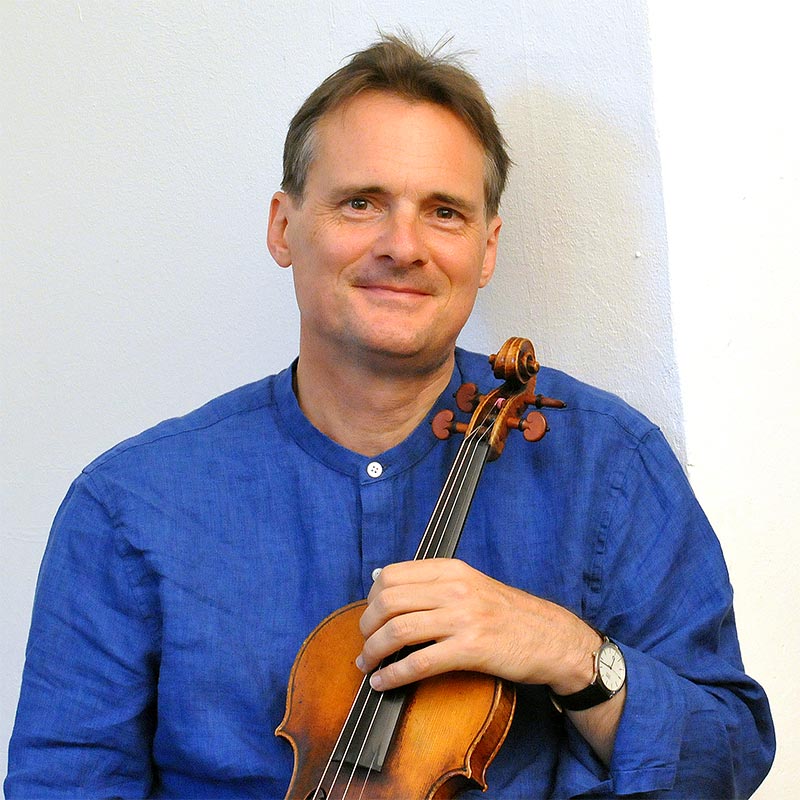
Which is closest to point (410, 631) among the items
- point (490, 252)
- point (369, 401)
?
point (369, 401)

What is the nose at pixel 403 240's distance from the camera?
57.2 inches

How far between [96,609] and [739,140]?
3.40 ft

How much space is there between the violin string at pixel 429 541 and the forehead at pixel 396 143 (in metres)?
0.36

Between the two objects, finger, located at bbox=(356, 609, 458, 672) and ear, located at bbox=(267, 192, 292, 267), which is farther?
ear, located at bbox=(267, 192, 292, 267)

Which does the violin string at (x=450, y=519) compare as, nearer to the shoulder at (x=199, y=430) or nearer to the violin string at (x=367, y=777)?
the violin string at (x=367, y=777)

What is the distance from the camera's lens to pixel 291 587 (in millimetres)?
1452

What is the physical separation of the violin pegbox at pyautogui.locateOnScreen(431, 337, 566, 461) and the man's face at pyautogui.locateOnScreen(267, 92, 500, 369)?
0.13 m

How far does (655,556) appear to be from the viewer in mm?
1417

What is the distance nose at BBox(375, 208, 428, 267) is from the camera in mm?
1453

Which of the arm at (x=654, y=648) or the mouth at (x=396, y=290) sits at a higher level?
the mouth at (x=396, y=290)

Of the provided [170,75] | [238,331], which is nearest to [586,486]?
[238,331]

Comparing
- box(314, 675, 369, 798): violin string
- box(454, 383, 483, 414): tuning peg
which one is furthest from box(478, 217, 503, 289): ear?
box(314, 675, 369, 798): violin string

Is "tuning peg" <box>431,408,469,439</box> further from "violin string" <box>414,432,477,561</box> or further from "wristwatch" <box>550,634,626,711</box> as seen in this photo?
"wristwatch" <box>550,634,626,711</box>

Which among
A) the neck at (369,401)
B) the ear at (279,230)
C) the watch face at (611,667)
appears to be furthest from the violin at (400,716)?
the ear at (279,230)
